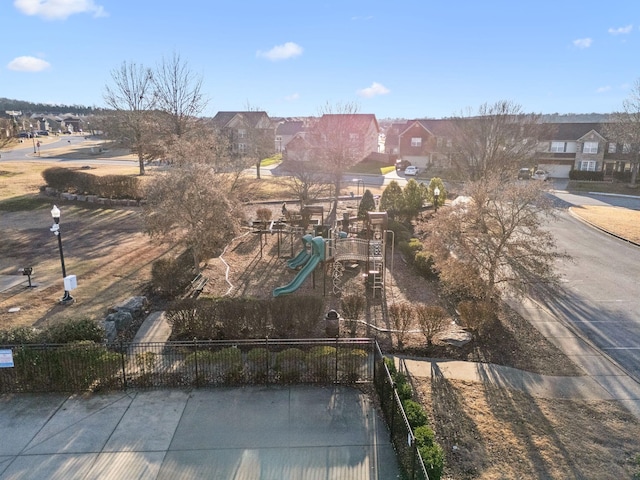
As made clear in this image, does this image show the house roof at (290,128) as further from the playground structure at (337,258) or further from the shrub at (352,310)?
the shrub at (352,310)

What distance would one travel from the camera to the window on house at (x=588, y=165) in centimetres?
5844

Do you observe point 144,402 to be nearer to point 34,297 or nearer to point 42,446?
point 42,446

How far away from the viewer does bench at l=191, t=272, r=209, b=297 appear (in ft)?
55.1

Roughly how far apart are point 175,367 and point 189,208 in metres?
7.13

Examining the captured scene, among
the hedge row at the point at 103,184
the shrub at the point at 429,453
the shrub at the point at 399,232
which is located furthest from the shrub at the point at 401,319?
the hedge row at the point at 103,184

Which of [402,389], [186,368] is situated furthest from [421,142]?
[402,389]

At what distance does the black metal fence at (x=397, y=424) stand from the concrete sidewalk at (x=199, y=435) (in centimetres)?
21

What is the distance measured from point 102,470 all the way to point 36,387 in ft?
12.3

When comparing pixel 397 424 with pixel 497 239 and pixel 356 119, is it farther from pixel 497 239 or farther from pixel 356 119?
pixel 356 119

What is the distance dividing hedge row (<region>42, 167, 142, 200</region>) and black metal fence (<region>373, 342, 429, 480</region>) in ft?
90.4

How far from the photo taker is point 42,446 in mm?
8852

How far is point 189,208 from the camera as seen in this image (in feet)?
55.9

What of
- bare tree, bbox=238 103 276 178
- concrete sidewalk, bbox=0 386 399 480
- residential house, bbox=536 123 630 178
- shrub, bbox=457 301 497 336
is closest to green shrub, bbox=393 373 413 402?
concrete sidewalk, bbox=0 386 399 480

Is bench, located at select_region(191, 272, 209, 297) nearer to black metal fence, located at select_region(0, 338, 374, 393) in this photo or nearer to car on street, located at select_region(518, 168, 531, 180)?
black metal fence, located at select_region(0, 338, 374, 393)
